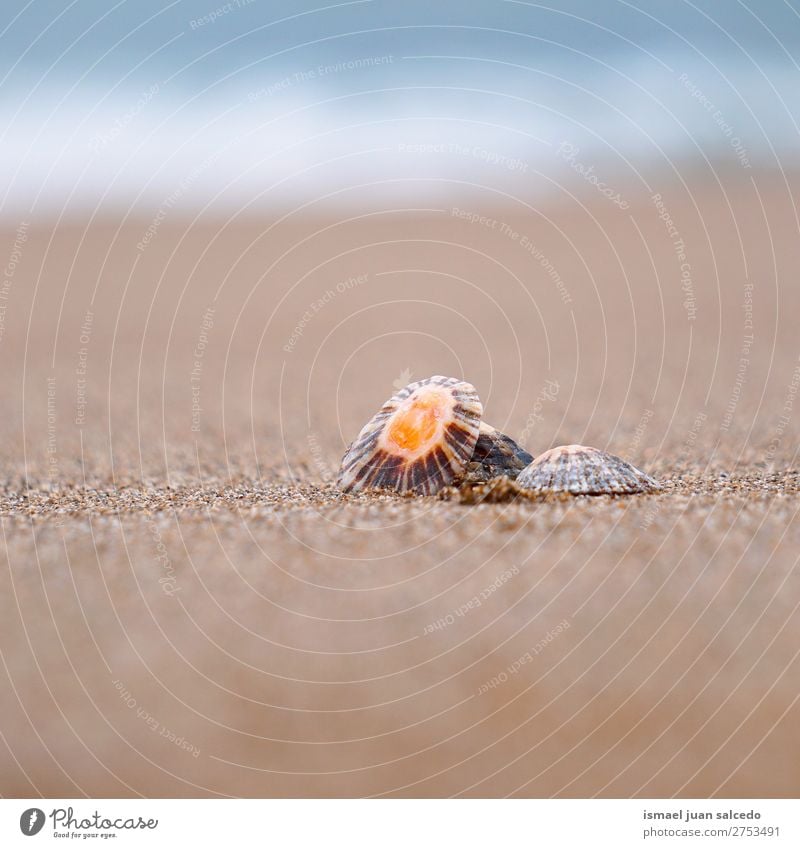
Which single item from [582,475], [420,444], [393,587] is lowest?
[393,587]

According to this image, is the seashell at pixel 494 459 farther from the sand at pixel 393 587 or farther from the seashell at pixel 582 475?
the sand at pixel 393 587

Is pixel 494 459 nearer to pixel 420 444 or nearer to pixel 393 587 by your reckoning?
pixel 420 444

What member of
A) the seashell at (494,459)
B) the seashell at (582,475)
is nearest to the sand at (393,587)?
the seashell at (582,475)

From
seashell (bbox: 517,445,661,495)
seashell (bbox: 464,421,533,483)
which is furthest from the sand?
seashell (bbox: 464,421,533,483)

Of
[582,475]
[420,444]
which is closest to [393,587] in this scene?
[420,444]

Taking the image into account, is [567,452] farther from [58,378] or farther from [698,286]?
[698,286]

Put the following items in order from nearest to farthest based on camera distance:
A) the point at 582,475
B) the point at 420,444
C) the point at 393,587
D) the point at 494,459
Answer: the point at 393,587, the point at 582,475, the point at 420,444, the point at 494,459
